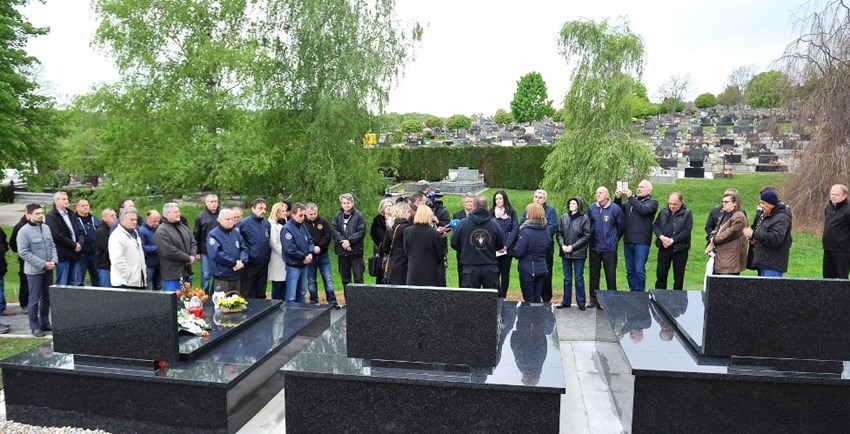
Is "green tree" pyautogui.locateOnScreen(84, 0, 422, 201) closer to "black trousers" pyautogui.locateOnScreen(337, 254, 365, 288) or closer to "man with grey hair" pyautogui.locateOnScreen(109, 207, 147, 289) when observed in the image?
"black trousers" pyautogui.locateOnScreen(337, 254, 365, 288)

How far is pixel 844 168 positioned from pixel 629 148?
548cm

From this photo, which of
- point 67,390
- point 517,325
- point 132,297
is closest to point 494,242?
point 517,325

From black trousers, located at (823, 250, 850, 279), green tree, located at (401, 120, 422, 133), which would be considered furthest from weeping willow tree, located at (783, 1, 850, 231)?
green tree, located at (401, 120, 422, 133)

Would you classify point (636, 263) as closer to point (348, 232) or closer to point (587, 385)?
point (587, 385)

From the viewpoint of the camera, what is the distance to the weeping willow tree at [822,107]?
15.1 meters

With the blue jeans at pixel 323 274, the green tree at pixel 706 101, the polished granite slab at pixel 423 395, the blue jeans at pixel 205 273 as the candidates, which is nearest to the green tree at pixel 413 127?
the green tree at pixel 706 101

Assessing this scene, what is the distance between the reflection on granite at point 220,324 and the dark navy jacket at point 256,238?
2.43 ft

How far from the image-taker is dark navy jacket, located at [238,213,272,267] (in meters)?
8.31

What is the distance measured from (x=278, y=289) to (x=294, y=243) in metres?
0.90

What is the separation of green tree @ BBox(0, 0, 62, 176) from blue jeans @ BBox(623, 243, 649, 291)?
14.1 meters

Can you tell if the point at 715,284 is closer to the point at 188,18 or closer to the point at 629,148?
the point at 629,148

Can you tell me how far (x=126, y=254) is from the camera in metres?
7.45

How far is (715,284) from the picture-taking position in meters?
5.16

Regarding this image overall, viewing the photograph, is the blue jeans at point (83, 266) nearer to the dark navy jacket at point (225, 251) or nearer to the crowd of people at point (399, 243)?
the crowd of people at point (399, 243)
